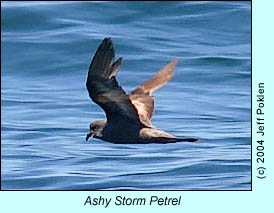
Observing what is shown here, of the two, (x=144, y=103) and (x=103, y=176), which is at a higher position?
(x=144, y=103)

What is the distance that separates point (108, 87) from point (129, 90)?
25.1ft

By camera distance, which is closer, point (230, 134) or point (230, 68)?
point (230, 134)

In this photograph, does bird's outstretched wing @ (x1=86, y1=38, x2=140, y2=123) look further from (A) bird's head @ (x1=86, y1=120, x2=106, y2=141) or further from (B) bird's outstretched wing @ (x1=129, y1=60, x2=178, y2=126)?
(B) bird's outstretched wing @ (x1=129, y1=60, x2=178, y2=126)

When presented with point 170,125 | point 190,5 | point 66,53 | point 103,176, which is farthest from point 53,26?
point 103,176

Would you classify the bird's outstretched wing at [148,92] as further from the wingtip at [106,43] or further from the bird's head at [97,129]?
the wingtip at [106,43]

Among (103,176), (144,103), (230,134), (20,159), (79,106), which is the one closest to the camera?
(144,103)

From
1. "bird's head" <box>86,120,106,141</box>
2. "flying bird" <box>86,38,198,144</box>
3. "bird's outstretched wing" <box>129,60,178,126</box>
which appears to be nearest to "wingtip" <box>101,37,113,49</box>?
"flying bird" <box>86,38,198,144</box>

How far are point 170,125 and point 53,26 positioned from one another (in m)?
5.86

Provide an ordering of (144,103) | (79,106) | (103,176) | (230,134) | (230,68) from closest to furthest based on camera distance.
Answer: (144,103)
(103,176)
(230,134)
(79,106)
(230,68)

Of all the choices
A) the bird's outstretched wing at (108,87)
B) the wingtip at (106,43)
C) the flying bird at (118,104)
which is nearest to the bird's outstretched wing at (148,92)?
the flying bird at (118,104)

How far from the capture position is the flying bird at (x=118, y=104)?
849 cm

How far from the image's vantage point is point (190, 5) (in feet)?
66.0

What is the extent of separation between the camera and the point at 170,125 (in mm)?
14398
